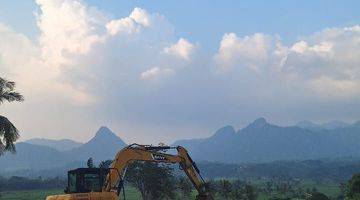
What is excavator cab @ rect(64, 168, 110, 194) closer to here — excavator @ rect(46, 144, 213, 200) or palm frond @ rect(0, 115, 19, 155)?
excavator @ rect(46, 144, 213, 200)

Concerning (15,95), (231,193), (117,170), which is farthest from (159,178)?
(117,170)

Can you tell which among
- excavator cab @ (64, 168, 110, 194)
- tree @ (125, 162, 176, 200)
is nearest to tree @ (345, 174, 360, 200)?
tree @ (125, 162, 176, 200)

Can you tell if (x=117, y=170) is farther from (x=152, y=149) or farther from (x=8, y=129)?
(x=8, y=129)

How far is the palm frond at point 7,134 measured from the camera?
108 feet

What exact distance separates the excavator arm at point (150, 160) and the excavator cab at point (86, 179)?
1.31 feet

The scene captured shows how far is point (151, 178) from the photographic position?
94312 mm

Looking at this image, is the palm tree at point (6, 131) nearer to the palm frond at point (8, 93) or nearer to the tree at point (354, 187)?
the palm frond at point (8, 93)

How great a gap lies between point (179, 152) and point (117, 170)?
5.86m

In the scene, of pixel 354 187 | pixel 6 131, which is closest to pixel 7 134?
pixel 6 131

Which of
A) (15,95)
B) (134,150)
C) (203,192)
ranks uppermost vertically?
(15,95)

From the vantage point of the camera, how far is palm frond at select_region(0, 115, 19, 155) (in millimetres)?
32984

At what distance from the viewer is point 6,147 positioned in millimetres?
33469

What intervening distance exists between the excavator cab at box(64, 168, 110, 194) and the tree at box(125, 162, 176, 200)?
66807 mm

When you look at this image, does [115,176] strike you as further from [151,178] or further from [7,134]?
[151,178]
